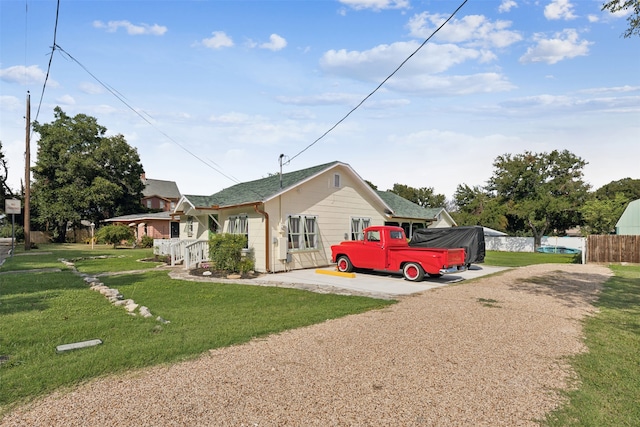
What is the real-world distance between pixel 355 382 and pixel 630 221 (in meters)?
31.1

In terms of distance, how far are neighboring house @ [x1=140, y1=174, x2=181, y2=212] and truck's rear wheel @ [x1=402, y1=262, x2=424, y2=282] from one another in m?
46.5

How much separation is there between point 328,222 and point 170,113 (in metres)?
8.83

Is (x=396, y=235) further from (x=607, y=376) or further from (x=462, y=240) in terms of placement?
(x=607, y=376)

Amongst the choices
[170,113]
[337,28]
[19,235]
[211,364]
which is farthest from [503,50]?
[19,235]

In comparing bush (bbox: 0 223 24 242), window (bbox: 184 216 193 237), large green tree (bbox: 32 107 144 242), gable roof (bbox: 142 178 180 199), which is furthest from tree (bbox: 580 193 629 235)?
gable roof (bbox: 142 178 180 199)

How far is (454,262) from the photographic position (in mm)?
11797

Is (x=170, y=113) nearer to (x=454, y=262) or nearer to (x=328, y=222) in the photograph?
(x=328, y=222)

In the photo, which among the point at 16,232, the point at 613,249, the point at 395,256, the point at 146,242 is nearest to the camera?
the point at 395,256

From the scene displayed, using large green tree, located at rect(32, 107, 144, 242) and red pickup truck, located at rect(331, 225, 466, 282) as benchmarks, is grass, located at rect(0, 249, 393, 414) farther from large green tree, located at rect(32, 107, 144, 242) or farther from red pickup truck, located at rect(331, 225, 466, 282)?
large green tree, located at rect(32, 107, 144, 242)

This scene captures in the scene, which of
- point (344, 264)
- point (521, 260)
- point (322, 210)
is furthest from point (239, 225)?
point (521, 260)

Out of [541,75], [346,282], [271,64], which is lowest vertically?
[346,282]

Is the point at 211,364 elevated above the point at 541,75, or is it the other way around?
the point at 541,75

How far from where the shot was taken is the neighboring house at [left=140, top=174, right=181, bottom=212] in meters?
53.5

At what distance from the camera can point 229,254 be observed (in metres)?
13.0
